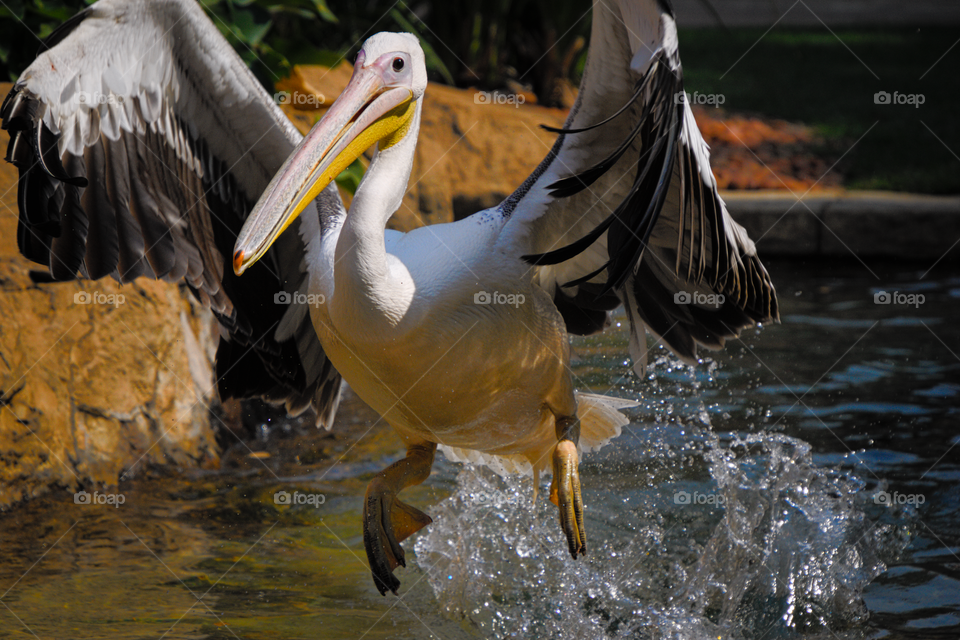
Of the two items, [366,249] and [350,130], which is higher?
[350,130]

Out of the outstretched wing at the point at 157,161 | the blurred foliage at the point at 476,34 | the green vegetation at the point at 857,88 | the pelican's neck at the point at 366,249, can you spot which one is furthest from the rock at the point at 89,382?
the green vegetation at the point at 857,88

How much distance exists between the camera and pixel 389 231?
3406 millimetres

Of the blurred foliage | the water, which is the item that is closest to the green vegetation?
the blurred foliage

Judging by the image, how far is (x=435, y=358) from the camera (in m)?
3.02

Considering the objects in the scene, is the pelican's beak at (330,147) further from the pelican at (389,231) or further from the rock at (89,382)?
the rock at (89,382)

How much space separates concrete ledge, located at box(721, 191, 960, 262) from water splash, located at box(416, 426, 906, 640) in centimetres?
292

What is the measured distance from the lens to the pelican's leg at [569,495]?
3.16 metres

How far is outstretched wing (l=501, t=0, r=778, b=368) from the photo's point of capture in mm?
2660

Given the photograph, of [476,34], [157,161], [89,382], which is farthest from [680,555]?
[476,34]

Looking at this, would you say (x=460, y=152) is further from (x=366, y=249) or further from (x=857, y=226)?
(x=366, y=249)

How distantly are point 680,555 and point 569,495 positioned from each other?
2.36 feet

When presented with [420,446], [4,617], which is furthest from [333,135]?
[4,617]

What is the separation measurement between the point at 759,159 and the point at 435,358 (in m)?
6.49

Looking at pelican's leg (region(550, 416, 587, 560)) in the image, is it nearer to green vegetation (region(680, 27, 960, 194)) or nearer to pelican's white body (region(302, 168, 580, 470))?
pelican's white body (region(302, 168, 580, 470))
